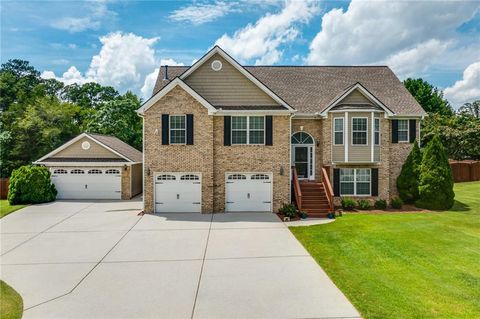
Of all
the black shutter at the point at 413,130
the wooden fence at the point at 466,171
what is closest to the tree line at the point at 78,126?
the wooden fence at the point at 466,171

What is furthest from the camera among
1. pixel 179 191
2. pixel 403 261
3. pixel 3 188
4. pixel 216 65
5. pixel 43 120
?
pixel 43 120

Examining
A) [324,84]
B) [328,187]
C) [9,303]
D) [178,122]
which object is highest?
[324,84]

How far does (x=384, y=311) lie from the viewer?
6.20 meters

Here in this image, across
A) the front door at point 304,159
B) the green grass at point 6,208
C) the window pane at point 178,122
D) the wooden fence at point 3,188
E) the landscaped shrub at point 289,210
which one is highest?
the window pane at point 178,122

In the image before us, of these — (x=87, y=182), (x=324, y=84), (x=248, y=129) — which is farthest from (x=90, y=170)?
(x=324, y=84)

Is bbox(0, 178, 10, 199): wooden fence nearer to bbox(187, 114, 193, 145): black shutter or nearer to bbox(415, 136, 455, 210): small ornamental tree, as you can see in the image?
bbox(187, 114, 193, 145): black shutter

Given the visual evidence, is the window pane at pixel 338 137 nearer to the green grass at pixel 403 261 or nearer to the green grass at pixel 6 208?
the green grass at pixel 403 261

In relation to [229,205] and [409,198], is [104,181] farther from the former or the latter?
[409,198]

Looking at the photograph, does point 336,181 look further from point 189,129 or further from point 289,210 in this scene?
point 189,129

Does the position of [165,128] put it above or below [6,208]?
above

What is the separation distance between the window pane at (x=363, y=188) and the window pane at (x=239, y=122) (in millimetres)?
7458

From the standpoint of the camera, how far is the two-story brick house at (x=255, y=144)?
1595cm

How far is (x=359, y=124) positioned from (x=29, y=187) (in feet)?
63.9

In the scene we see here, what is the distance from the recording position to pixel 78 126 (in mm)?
37281
